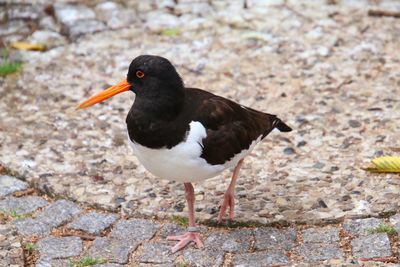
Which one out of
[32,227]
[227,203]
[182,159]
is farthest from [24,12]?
[182,159]

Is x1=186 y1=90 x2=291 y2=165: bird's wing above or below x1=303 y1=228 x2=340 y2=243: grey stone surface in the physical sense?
above

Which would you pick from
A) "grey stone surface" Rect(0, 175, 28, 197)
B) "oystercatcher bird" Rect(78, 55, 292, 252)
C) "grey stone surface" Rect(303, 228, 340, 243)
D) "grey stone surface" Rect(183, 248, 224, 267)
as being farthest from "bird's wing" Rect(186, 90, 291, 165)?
"grey stone surface" Rect(0, 175, 28, 197)

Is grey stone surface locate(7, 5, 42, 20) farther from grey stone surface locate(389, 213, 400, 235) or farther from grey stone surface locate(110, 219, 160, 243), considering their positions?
grey stone surface locate(389, 213, 400, 235)

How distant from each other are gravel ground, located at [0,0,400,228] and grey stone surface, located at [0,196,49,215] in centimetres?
16

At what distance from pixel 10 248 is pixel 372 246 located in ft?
7.38

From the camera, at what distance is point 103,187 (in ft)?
18.4

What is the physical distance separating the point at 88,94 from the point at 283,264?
9.51 ft

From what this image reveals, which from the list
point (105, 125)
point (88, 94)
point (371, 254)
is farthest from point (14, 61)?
point (371, 254)

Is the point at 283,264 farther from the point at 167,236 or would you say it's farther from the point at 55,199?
the point at 55,199

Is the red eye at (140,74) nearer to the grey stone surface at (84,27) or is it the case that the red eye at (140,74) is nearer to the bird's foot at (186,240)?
the bird's foot at (186,240)

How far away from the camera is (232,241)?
16.2ft

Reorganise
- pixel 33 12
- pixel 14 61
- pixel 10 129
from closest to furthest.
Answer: pixel 10 129
pixel 14 61
pixel 33 12

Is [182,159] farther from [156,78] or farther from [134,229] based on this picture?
[134,229]

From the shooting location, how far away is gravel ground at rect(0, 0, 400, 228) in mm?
5477
